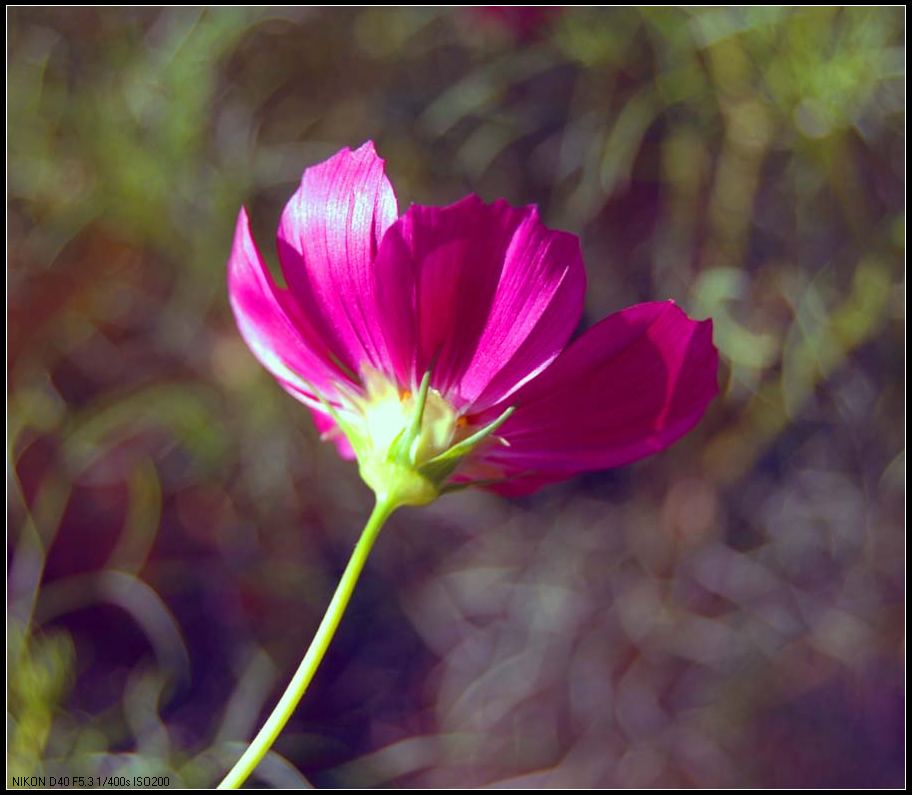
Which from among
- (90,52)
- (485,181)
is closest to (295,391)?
(485,181)

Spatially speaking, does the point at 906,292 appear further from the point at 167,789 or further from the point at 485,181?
the point at 167,789

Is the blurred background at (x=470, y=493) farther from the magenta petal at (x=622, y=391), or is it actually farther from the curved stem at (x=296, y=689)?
the curved stem at (x=296, y=689)

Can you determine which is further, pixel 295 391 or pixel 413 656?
pixel 413 656

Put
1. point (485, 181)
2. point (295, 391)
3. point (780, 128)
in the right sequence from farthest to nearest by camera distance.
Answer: point (485, 181) → point (780, 128) → point (295, 391)

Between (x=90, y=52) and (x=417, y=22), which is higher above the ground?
(x=90, y=52)

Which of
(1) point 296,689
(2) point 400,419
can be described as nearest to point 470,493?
(2) point 400,419
